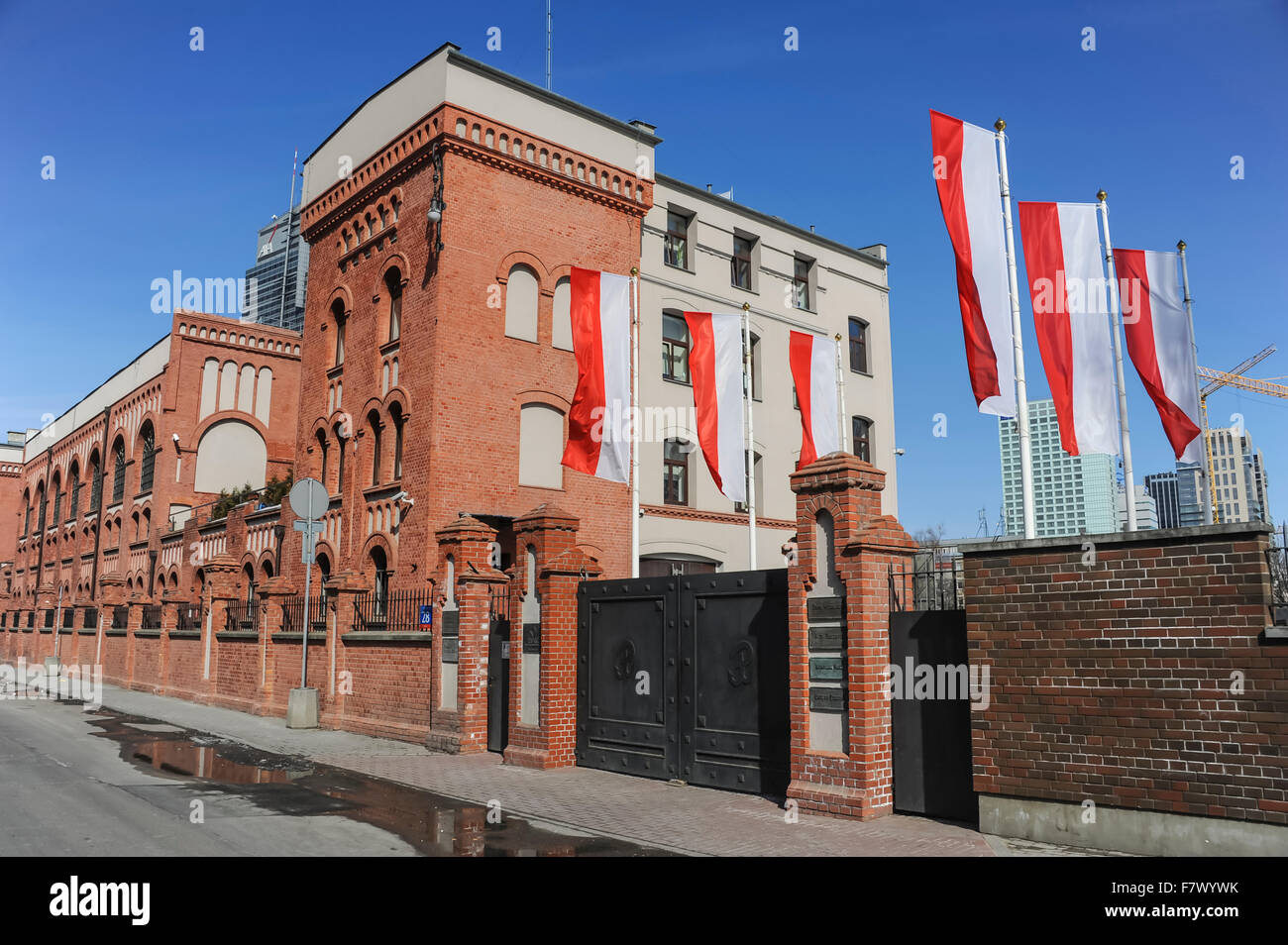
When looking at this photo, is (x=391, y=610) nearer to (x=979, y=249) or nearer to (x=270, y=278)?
(x=979, y=249)

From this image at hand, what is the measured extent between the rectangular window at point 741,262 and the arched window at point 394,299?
412 inches

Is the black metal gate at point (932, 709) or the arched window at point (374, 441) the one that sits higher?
the arched window at point (374, 441)

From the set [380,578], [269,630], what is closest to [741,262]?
[380,578]

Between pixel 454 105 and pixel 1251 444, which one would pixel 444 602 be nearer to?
pixel 454 105

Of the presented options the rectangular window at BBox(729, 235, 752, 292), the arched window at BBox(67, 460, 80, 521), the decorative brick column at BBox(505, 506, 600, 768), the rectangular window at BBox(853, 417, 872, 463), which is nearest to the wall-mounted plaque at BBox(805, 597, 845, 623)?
the decorative brick column at BBox(505, 506, 600, 768)

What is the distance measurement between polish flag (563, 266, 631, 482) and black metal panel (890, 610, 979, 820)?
681 centimetres

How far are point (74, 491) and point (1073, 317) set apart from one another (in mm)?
51110

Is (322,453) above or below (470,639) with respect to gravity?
above

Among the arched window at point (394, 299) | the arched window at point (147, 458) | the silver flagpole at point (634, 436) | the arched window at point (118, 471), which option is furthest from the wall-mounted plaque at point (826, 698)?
the arched window at point (118, 471)

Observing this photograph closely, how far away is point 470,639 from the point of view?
571 inches

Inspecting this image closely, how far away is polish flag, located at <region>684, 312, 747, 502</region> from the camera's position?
51.8ft

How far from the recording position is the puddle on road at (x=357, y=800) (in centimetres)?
811

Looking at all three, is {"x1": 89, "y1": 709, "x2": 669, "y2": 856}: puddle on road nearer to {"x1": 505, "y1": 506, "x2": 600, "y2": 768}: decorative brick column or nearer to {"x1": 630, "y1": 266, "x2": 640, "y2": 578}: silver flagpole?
{"x1": 505, "y1": 506, "x2": 600, "y2": 768}: decorative brick column

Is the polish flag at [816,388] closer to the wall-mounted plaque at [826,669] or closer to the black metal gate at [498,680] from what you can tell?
the black metal gate at [498,680]
